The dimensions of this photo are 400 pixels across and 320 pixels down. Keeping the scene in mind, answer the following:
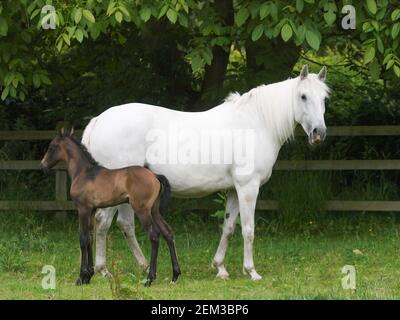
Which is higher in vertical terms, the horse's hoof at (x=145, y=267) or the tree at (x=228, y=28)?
the tree at (x=228, y=28)

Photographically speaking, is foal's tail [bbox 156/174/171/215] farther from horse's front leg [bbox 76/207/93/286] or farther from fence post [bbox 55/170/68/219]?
fence post [bbox 55/170/68/219]

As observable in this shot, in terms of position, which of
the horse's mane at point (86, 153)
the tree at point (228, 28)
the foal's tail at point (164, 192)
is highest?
the tree at point (228, 28)

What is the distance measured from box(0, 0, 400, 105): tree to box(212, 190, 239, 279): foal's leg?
1440 millimetres

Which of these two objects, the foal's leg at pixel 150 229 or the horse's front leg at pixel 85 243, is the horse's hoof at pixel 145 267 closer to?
the foal's leg at pixel 150 229

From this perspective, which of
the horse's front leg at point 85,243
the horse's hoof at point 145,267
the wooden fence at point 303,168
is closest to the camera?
the horse's front leg at point 85,243

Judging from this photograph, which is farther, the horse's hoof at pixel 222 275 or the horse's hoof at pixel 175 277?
the horse's hoof at pixel 222 275

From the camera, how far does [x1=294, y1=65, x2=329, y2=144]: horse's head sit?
7.80 metres

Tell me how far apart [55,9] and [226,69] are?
3401 mm

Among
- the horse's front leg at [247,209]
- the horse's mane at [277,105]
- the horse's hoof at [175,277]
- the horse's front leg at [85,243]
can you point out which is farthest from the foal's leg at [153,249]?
the horse's mane at [277,105]

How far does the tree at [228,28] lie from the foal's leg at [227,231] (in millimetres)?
1440

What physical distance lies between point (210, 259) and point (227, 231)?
0.86 metres

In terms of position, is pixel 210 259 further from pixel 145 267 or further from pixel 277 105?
pixel 277 105

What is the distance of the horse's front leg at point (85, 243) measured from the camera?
24.2 ft
